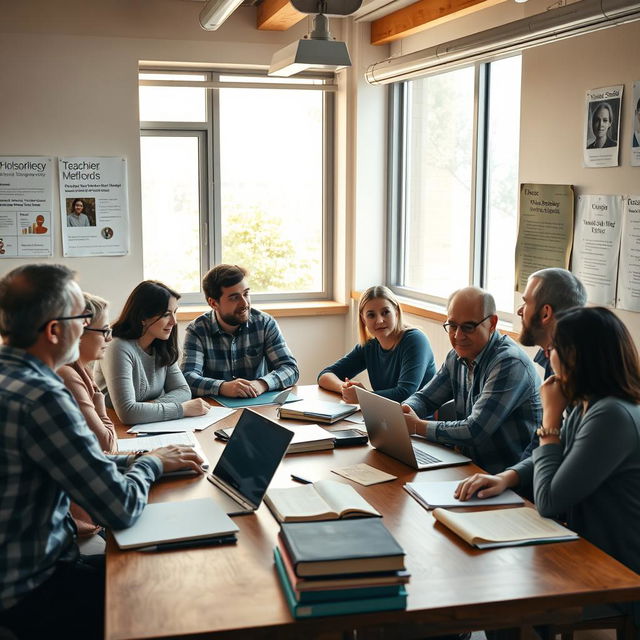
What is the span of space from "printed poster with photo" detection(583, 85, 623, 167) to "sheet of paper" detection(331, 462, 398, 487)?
187cm

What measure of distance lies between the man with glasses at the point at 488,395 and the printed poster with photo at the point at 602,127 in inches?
43.0

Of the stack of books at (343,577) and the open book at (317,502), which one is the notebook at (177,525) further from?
the stack of books at (343,577)

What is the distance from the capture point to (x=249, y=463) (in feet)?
7.53

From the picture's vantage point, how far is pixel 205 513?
7.11ft

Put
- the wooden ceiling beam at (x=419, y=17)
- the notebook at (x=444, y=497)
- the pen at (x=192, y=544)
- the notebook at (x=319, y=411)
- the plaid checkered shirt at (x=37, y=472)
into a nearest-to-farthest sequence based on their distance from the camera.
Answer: the plaid checkered shirt at (x=37, y=472) < the pen at (x=192, y=544) < the notebook at (x=444, y=497) < the notebook at (x=319, y=411) < the wooden ceiling beam at (x=419, y=17)

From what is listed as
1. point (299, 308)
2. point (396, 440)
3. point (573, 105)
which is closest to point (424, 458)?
point (396, 440)

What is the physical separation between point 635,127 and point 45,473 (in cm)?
272

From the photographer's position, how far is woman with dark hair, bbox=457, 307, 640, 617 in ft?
6.88

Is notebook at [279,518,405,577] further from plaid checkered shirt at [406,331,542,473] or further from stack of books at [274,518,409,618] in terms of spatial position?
plaid checkered shirt at [406,331,542,473]

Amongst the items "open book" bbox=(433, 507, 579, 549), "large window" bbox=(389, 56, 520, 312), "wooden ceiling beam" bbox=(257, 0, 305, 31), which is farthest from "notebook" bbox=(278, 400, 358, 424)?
"wooden ceiling beam" bbox=(257, 0, 305, 31)

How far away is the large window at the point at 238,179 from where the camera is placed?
5738 millimetres

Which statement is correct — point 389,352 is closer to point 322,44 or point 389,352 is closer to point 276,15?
point 322,44

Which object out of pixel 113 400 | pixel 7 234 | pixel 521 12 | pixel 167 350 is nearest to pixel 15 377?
pixel 113 400

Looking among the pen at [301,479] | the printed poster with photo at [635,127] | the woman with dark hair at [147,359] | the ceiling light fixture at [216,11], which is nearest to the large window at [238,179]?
the ceiling light fixture at [216,11]
